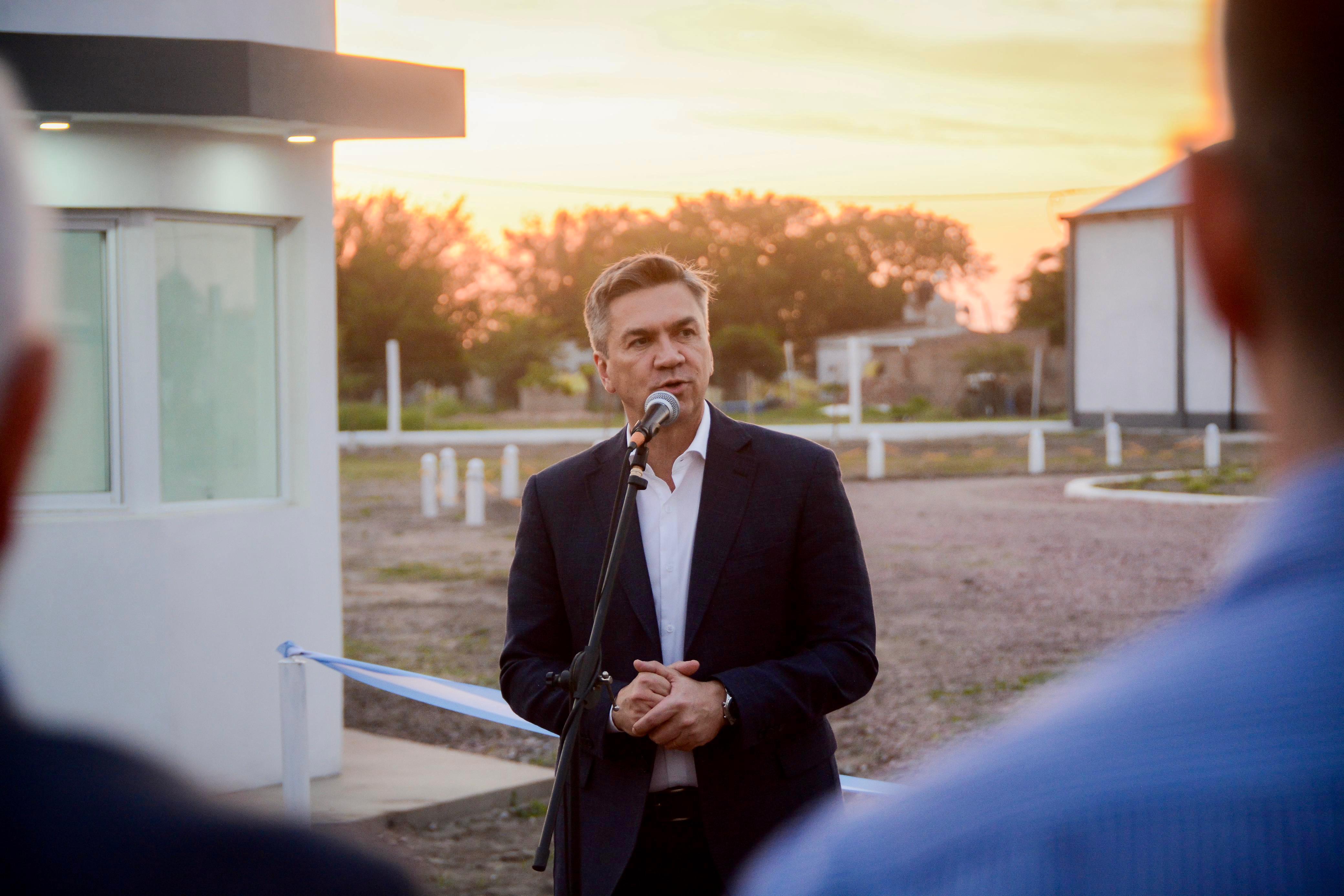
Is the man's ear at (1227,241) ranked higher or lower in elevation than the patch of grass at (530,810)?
higher

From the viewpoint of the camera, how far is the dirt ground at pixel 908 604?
8.16 m

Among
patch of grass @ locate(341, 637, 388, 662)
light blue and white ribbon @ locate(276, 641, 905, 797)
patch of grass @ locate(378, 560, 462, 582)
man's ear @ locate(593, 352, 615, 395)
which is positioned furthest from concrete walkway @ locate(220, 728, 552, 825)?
patch of grass @ locate(378, 560, 462, 582)

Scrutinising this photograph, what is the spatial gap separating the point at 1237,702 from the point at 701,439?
292 centimetres

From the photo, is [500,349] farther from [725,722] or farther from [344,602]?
[725,722]

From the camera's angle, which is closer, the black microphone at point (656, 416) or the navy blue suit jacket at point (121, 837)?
the navy blue suit jacket at point (121, 837)

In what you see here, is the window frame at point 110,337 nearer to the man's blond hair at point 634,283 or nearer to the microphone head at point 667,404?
the man's blond hair at point 634,283

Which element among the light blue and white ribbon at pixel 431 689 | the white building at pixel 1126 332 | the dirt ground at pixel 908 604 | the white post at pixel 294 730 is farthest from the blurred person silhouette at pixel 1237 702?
the white building at pixel 1126 332

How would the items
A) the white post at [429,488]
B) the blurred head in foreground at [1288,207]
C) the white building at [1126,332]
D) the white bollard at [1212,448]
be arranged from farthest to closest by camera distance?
the white building at [1126,332] < the white bollard at [1212,448] < the white post at [429,488] < the blurred head in foreground at [1288,207]

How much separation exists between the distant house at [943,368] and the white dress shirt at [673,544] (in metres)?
53.5

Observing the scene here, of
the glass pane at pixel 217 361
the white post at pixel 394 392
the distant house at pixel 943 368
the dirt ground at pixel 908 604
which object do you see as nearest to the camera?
the glass pane at pixel 217 361

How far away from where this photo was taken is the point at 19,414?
0.67 metres

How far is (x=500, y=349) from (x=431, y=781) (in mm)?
55776

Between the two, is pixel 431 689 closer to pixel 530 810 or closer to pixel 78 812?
pixel 530 810

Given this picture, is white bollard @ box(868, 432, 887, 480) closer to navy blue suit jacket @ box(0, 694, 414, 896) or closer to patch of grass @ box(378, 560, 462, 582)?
patch of grass @ box(378, 560, 462, 582)
